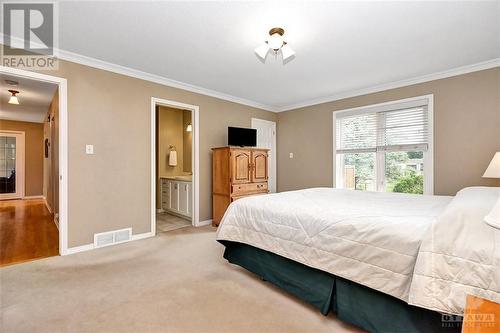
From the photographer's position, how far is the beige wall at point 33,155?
24.5ft

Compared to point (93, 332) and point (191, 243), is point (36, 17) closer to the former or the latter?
point (93, 332)

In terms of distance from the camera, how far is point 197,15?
2191 mm

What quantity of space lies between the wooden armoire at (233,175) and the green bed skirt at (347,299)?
191cm

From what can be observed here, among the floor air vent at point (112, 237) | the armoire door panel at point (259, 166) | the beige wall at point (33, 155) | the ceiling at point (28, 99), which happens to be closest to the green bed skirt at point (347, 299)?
the floor air vent at point (112, 237)

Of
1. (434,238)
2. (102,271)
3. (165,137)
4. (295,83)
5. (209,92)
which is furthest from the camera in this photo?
(165,137)

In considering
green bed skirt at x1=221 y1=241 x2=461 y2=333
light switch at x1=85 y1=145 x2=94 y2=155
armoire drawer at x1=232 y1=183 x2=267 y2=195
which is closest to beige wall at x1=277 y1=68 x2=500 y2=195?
armoire drawer at x1=232 y1=183 x2=267 y2=195

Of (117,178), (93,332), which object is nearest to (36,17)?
(117,178)

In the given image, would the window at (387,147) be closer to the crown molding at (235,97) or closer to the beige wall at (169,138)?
the crown molding at (235,97)

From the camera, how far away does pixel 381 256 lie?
57.4 inches

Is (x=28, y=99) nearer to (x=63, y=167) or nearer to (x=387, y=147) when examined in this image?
(x=63, y=167)

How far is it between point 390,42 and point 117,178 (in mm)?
3795

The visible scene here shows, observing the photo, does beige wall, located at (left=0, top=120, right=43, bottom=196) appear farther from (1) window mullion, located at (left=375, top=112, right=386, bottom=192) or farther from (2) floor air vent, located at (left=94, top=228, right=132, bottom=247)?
(1) window mullion, located at (left=375, top=112, right=386, bottom=192)

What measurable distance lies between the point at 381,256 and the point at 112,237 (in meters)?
3.26

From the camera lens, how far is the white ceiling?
2.11 meters
